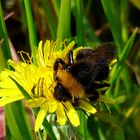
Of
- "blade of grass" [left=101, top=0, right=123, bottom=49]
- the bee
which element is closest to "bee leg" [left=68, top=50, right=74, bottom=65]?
the bee

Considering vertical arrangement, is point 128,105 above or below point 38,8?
below

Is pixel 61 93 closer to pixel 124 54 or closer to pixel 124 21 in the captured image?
pixel 124 54

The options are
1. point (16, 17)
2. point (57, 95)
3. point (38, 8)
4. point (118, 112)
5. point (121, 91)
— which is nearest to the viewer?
point (57, 95)

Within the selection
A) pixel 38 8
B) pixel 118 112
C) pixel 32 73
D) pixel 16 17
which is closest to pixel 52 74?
pixel 32 73

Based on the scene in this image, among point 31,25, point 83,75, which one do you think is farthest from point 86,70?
point 31,25

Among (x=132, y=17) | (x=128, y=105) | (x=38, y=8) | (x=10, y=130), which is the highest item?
(x=38, y=8)

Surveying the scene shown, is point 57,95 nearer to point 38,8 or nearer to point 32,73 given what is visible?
point 32,73

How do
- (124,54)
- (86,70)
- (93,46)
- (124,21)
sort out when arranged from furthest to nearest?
(124,21), (93,46), (124,54), (86,70)
